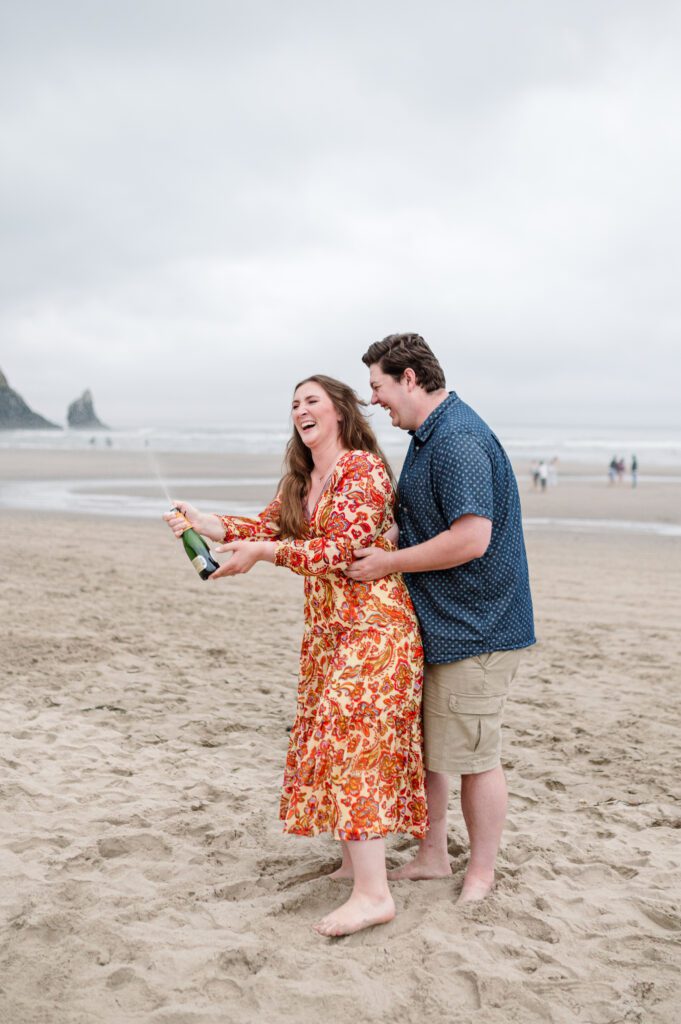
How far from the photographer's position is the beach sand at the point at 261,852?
9.57 ft

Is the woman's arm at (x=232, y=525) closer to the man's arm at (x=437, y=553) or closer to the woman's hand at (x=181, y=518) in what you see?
the woman's hand at (x=181, y=518)

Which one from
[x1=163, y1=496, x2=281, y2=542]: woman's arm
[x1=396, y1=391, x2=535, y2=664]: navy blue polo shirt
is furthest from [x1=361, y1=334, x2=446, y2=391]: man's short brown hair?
[x1=163, y1=496, x2=281, y2=542]: woman's arm

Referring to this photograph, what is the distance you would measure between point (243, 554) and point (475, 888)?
1574 millimetres

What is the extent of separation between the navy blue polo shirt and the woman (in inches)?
3.4

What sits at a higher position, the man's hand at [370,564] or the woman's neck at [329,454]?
the woman's neck at [329,454]

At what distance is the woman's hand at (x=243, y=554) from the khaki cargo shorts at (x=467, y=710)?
0.74 metres

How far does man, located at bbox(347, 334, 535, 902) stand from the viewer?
10.3ft

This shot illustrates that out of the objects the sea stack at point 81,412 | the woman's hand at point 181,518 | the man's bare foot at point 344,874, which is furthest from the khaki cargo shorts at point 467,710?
the sea stack at point 81,412

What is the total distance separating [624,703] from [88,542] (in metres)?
9.25

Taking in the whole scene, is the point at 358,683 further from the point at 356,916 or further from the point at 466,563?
the point at 356,916

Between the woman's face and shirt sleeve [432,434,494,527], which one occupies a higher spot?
the woman's face

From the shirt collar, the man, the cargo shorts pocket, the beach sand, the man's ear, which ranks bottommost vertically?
the beach sand

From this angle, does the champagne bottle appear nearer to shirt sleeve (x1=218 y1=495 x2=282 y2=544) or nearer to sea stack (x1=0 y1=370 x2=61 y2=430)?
shirt sleeve (x1=218 y1=495 x2=282 y2=544)

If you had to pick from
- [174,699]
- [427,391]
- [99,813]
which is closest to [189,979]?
Result: [99,813]
